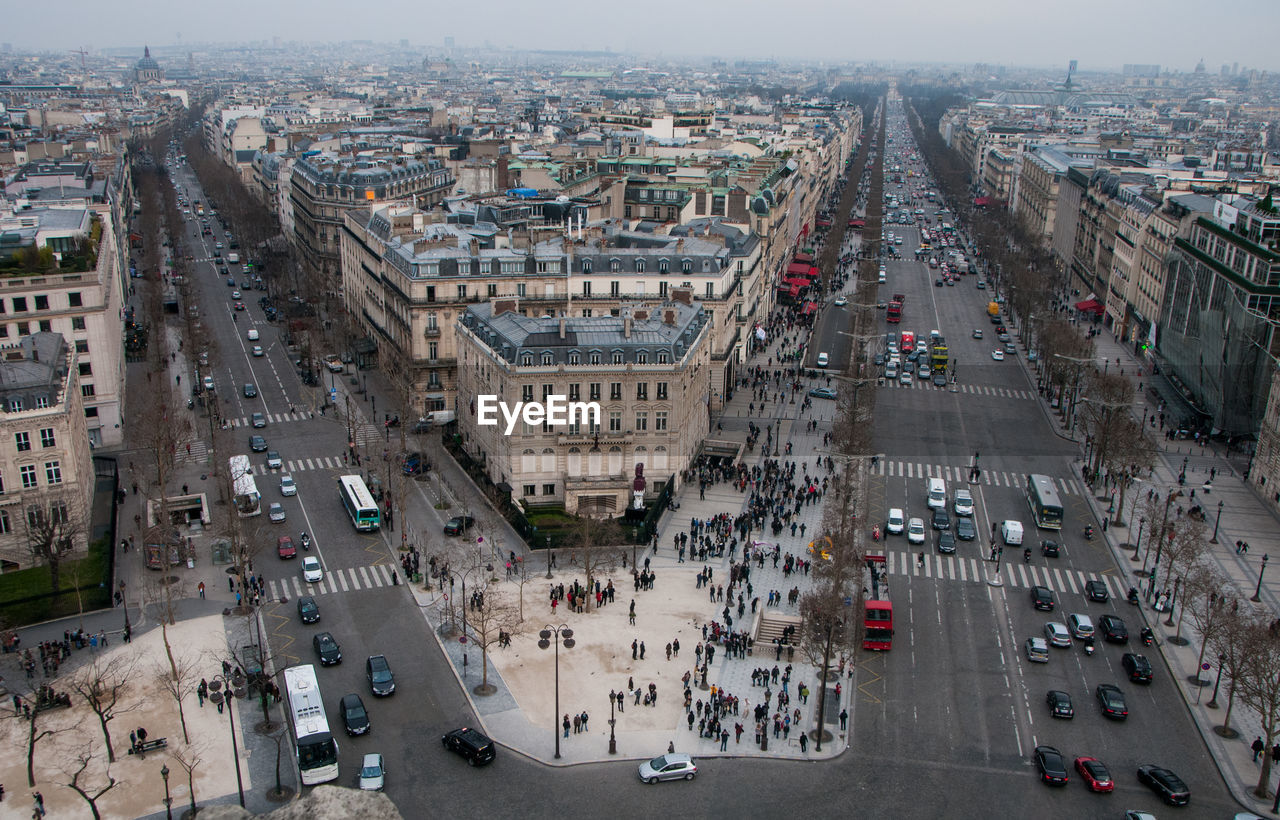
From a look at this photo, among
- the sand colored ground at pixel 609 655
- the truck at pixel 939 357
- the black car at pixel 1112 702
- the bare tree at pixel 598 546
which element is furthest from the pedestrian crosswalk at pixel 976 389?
the black car at pixel 1112 702

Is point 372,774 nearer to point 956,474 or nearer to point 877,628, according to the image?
point 877,628

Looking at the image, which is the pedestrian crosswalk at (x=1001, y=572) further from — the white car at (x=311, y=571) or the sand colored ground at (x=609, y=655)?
the white car at (x=311, y=571)

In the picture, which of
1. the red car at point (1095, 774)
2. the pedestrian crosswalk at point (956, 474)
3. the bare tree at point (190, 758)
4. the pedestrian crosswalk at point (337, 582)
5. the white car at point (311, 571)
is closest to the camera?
the bare tree at point (190, 758)

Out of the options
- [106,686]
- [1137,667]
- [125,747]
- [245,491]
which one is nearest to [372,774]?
[125,747]

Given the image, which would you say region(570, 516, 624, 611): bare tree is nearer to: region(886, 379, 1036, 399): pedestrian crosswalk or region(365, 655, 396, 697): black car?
region(365, 655, 396, 697): black car

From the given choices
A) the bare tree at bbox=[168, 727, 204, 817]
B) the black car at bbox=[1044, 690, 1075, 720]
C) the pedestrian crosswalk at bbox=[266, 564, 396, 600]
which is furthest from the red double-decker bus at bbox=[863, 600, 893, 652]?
the bare tree at bbox=[168, 727, 204, 817]
